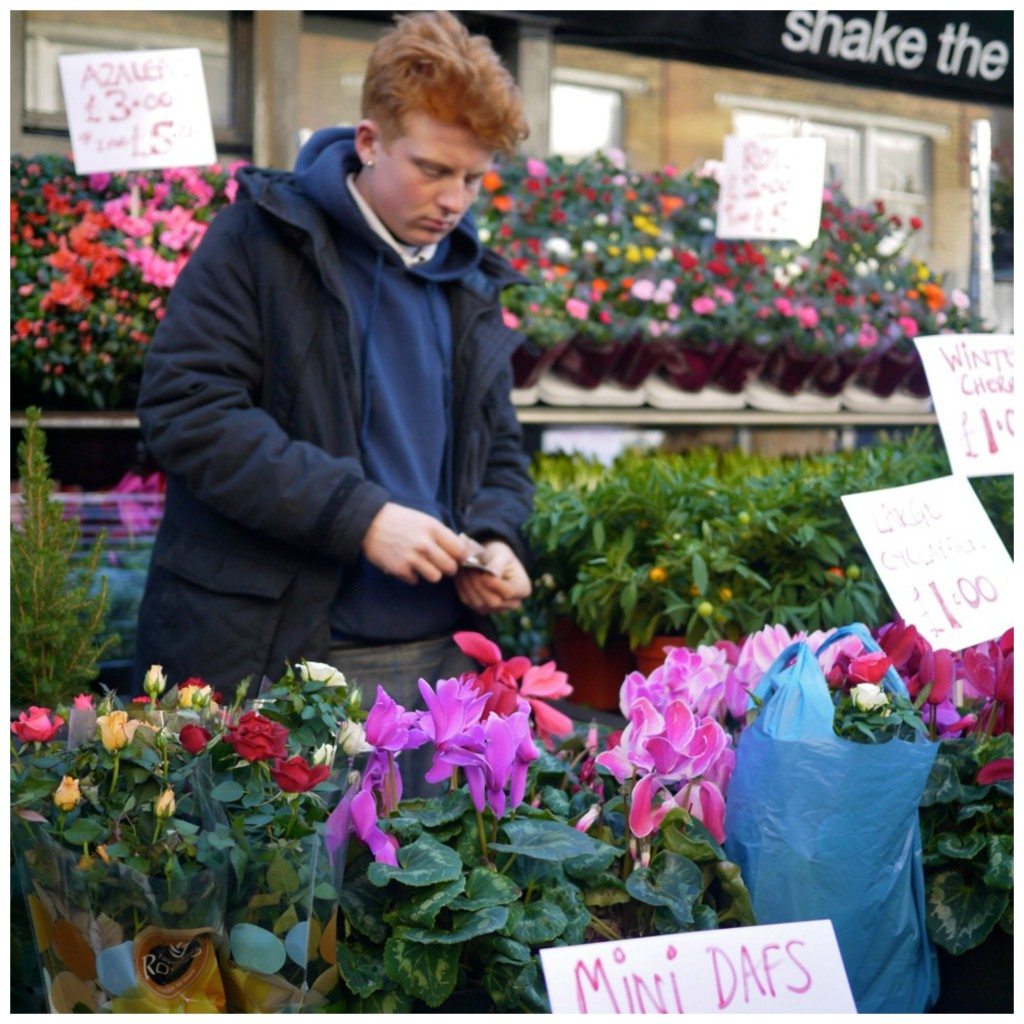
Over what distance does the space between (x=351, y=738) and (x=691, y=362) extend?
2388 mm

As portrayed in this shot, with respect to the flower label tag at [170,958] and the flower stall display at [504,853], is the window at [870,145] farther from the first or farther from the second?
the flower label tag at [170,958]

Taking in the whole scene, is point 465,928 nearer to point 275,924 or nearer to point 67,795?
point 275,924

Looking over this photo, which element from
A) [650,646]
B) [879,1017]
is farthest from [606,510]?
[879,1017]

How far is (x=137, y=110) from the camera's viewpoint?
8.38ft

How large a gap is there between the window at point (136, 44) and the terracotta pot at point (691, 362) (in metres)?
1.28

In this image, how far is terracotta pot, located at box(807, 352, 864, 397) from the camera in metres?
3.55

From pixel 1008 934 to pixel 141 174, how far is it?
7.93 ft

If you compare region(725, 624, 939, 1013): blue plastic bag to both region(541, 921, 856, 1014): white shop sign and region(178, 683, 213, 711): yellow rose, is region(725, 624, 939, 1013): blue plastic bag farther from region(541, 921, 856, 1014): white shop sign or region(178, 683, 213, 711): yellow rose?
region(178, 683, 213, 711): yellow rose

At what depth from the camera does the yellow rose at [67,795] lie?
38.5 inches

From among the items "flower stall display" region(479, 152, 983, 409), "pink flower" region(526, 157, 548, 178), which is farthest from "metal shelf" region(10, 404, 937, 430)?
"pink flower" region(526, 157, 548, 178)

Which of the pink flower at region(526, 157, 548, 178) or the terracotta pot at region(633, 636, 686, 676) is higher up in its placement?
the pink flower at region(526, 157, 548, 178)

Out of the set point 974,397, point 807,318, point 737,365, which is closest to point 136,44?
point 737,365

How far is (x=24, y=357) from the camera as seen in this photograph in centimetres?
270

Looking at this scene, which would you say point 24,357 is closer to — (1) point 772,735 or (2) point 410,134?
(2) point 410,134
